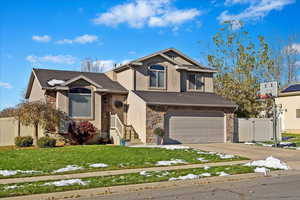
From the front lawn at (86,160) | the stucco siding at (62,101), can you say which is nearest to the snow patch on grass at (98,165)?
the front lawn at (86,160)

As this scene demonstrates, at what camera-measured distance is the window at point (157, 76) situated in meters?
23.9

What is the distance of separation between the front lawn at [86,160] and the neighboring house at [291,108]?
20.8 metres

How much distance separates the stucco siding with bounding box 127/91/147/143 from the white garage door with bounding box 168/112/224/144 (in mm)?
1793

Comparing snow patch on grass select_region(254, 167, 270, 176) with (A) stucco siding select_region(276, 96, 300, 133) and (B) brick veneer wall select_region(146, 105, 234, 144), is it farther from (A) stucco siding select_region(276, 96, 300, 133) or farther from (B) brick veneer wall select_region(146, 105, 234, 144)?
(A) stucco siding select_region(276, 96, 300, 133)

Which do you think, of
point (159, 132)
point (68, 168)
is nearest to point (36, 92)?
point (159, 132)

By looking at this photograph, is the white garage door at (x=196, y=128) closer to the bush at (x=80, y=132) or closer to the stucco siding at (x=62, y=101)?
the bush at (x=80, y=132)

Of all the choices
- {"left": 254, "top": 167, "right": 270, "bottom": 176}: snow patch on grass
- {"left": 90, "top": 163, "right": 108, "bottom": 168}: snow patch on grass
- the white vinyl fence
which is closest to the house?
the white vinyl fence

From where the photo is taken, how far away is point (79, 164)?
12.8 metres

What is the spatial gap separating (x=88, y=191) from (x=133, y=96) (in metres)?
14.1

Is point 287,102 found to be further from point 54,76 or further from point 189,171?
point 189,171

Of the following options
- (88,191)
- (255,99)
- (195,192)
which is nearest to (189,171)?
(195,192)

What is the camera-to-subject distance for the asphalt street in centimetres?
801

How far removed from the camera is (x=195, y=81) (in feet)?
85.7

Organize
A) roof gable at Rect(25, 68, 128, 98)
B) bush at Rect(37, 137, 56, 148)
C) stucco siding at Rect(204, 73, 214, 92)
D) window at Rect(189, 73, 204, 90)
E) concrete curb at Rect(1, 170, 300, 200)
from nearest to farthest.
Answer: concrete curb at Rect(1, 170, 300, 200), bush at Rect(37, 137, 56, 148), roof gable at Rect(25, 68, 128, 98), window at Rect(189, 73, 204, 90), stucco siding at Rect(204, 73, 214, 92)
